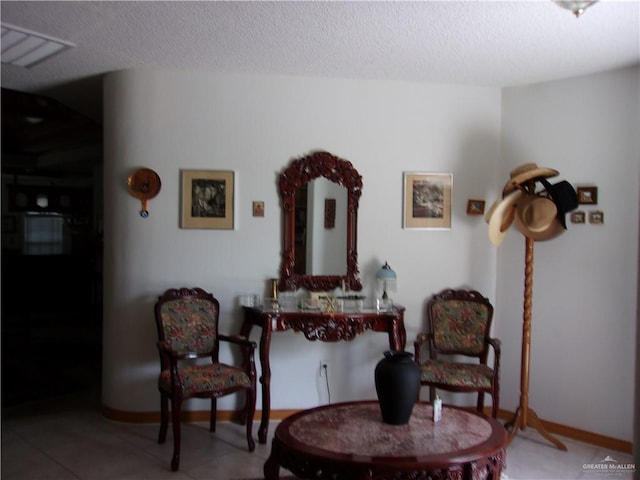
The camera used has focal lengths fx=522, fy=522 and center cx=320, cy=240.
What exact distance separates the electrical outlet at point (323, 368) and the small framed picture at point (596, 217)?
2.16m

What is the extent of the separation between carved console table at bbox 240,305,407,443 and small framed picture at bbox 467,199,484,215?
3.61ft

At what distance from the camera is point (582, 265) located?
3678 mm

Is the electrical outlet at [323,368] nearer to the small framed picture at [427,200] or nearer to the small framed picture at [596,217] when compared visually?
the small framed picture at [427,200]

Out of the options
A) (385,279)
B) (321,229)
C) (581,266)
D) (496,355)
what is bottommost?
(496,355)

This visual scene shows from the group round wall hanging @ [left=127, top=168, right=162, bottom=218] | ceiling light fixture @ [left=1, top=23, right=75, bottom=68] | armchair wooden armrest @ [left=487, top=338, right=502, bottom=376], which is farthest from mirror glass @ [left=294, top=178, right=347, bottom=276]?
ceiling light fixture @ [left=1, top=23, right=75, bottom=68]

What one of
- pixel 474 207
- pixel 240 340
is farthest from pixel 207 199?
pixel 474 207

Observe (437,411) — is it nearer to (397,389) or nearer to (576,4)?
(397,389)

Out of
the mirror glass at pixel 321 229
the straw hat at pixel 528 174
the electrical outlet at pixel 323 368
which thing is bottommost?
the electrical outlet at pixel 323 368

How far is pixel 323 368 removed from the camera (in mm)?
3979

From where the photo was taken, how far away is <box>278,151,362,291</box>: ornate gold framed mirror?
154 inches

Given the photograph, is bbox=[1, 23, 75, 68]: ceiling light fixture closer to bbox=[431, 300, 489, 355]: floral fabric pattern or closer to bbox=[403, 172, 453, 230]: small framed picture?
bbox=[403, 172, 453, 230]: small framed picture

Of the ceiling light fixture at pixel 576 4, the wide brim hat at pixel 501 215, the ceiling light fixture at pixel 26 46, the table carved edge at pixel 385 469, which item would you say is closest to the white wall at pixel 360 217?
the wide brim hat at pixel 501 215

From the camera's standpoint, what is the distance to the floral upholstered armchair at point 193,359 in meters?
3.14

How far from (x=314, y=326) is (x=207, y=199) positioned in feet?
4.02
